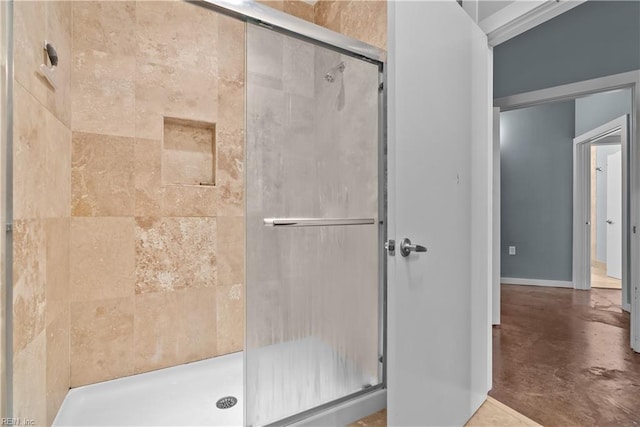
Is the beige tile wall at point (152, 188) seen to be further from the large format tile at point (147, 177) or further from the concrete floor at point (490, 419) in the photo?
the concrete floor at point (490, 419)

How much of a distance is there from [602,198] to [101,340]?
23.8 ft

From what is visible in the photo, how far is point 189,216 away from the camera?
2.00m

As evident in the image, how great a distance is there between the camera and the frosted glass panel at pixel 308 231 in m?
1.24

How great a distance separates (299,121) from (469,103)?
84 cm

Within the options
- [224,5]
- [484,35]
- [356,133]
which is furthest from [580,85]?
[224,5]

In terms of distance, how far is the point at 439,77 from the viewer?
4.31 feet

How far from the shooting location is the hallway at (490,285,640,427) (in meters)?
1.65

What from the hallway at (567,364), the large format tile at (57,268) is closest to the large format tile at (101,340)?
the large format tile at (57,268)

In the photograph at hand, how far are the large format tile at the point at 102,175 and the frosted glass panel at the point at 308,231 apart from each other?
1.05m

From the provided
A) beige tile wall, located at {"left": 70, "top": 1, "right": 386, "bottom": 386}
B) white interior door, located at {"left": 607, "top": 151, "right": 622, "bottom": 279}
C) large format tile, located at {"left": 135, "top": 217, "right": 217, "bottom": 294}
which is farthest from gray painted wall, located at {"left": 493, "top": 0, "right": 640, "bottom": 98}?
white interior door, located at {"left": 607, "top": 151, "right": 622, "bottom": 279}

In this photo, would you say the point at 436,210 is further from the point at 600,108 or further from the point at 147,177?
the point at 600,108

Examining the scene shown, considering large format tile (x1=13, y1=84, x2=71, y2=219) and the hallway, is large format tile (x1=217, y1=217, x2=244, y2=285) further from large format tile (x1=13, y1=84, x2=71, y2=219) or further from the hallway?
the hallway

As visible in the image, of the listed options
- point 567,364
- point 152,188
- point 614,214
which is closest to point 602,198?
point 614,214

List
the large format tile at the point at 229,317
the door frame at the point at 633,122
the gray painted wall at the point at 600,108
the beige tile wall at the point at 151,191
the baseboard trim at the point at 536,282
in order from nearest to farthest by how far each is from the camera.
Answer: the beige tile wall at the point at 151,191 < the large format tile at the point at 229,317 < the door frame at the point at 633,122 < the gray painted wall at the point at 600,108 < the baseboard trim at the point at 536,282
